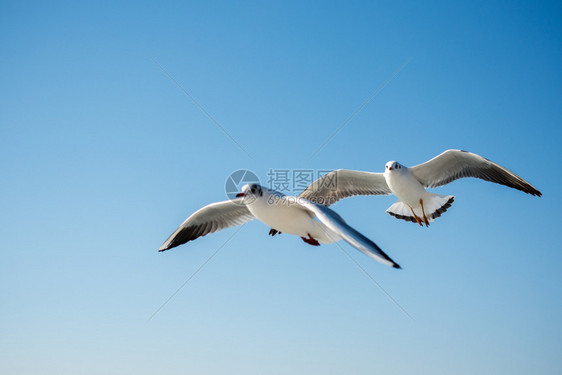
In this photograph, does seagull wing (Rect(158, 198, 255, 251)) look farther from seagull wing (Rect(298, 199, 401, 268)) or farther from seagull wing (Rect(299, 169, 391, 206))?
seagull wing (Rect(298, 199, 401, 268))

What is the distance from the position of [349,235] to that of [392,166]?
3.72m

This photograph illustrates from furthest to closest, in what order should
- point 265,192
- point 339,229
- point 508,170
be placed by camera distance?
point 508,170 < point 265,192 < point 339,229

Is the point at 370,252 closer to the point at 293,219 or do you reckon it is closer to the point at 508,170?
the point at 293,219

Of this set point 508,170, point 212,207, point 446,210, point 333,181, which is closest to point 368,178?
point 333,181

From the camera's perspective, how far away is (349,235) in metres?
4.00

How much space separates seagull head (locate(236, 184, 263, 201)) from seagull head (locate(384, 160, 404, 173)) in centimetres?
302

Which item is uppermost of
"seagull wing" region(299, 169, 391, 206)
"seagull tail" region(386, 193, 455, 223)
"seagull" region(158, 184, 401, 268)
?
"seagull wing" region(299, 169, 391, 206)

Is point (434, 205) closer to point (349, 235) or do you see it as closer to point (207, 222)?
point (207, 222)

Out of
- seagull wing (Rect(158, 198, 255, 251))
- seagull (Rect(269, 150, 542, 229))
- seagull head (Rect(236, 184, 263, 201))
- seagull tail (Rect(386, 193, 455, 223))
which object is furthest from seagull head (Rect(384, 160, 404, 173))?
seagull head (Rect(236, 184, 263, 201))

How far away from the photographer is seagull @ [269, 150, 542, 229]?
24.8 ft

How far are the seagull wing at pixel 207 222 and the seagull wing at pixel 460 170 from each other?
2962 millimetres

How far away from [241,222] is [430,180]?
3356 mm

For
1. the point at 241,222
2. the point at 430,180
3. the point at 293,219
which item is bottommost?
the point at 293,219

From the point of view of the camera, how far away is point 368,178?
796 centimetres
